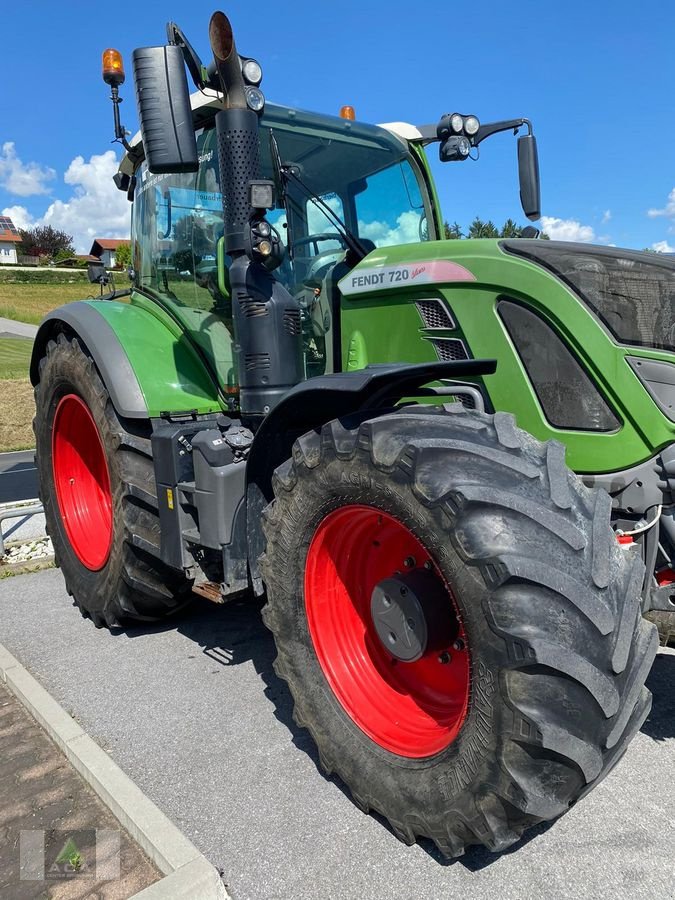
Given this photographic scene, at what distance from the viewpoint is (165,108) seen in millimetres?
2580

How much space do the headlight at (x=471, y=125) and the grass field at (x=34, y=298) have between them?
3010 cm

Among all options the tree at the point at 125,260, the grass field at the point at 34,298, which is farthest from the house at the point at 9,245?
the tree at the point at 125,260

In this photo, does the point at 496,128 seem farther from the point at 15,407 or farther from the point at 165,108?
the point at 15,407

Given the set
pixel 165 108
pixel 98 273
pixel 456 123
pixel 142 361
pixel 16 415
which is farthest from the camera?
pixel 16 415

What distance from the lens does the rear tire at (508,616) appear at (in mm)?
1821

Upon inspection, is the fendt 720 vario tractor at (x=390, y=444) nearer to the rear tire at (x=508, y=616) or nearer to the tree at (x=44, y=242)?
the rear tire at (x=508, y=616)

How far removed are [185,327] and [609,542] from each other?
2532mm

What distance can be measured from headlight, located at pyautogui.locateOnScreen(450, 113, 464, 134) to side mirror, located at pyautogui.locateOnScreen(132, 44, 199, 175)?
6.02ft

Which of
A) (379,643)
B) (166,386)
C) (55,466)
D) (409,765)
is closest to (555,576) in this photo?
(409,765)

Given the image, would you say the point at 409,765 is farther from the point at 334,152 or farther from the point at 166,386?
the point at 334,152

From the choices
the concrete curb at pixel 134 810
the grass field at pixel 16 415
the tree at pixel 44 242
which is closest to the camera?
the concrete curb at pixel 134 810

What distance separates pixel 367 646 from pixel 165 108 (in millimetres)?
2059

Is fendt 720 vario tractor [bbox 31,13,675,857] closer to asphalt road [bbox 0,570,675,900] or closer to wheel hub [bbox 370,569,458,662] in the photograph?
wheel hub [bbox 370,569,458,662]

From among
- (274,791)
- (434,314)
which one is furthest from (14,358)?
(274,791)
